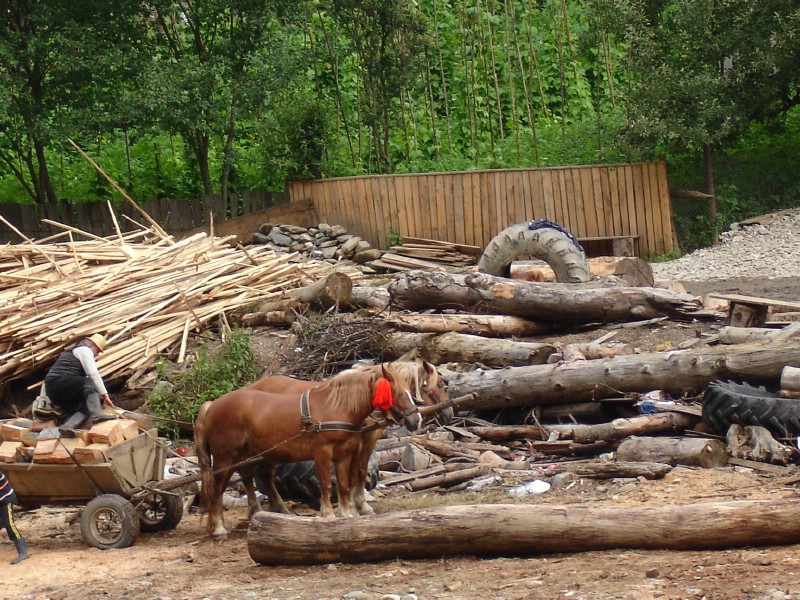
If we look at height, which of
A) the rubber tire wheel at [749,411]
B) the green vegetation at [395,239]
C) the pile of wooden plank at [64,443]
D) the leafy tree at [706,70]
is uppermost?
the leafy tree at [706,70]

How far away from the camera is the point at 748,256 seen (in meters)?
21.4

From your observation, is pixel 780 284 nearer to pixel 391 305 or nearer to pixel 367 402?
pixel 391 305

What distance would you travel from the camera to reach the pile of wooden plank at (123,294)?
49.3ft

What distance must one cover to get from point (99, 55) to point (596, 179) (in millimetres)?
10715

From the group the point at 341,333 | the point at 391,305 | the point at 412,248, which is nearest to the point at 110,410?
the point at 341,333

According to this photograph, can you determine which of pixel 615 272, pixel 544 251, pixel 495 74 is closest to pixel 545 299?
pixel 544 251

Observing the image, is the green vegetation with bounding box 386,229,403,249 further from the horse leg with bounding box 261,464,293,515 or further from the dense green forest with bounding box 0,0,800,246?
the horse leg with bounding box 261,464,293,515

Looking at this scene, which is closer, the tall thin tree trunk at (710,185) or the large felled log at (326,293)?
the large felled log at (326,293)

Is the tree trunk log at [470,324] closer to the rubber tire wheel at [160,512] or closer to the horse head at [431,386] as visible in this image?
the horse head at [431,386]

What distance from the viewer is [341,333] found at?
14922mm

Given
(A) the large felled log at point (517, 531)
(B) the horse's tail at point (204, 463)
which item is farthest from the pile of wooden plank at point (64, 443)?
(A) the large felled log at point (517, 531)

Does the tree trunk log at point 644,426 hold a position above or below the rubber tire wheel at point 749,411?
below

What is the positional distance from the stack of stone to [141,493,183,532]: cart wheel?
1317 cm

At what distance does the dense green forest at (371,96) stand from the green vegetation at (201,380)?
939 centimetres
